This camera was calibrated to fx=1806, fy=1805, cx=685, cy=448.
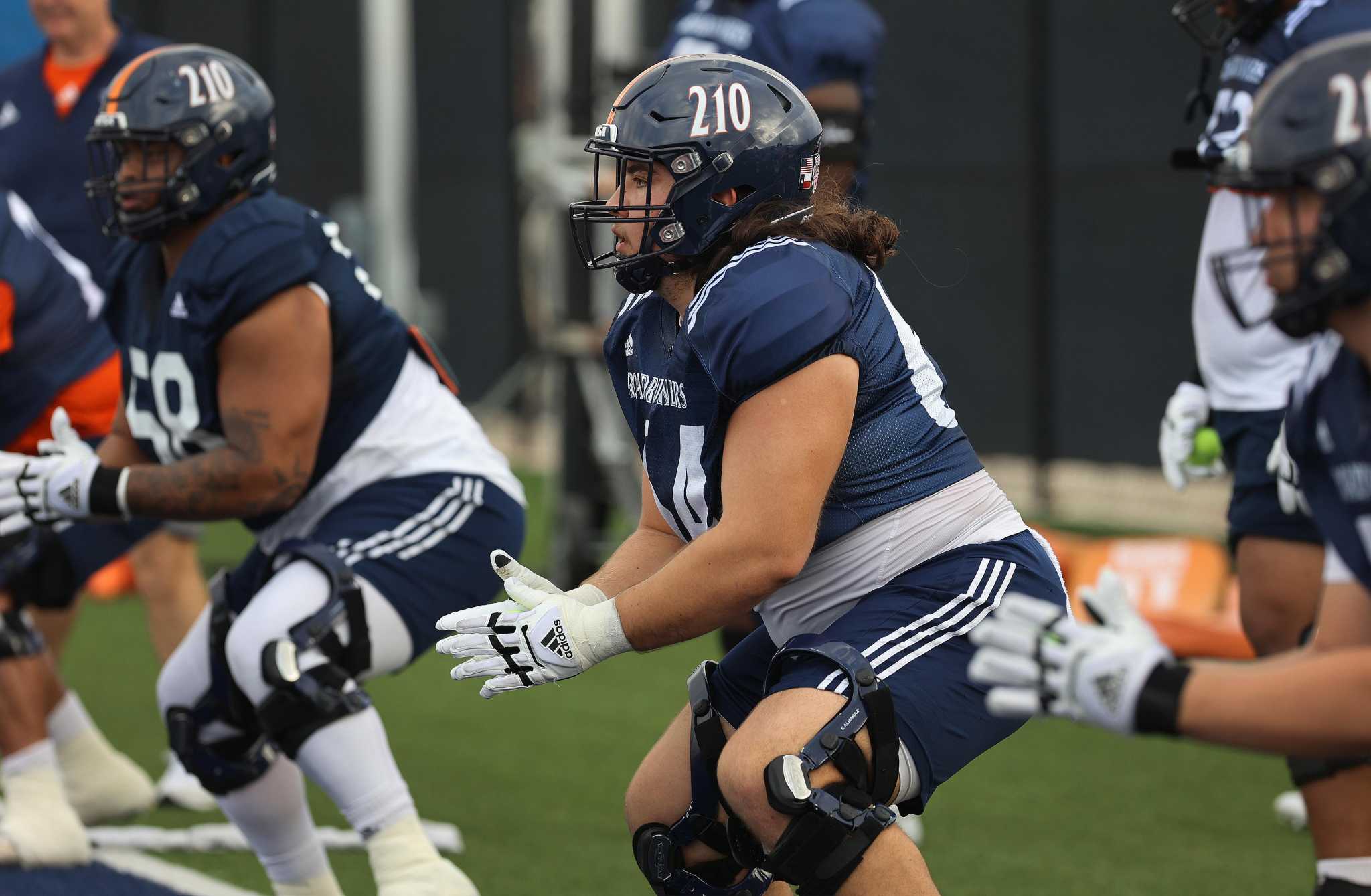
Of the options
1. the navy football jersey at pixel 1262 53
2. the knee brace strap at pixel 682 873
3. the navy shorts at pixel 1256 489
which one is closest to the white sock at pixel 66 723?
the knee brace strap at pixel 682 873

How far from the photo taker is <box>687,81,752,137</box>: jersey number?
9.96 feet

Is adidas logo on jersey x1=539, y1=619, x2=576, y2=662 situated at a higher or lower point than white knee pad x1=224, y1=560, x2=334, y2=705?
higher

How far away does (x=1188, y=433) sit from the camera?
4129mm

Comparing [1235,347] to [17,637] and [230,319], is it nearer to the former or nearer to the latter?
[230,319]

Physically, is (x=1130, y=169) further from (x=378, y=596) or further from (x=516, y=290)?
(x=378, y=596)

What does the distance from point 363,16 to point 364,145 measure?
971 mm

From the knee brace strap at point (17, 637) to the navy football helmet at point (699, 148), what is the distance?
7.15 feet

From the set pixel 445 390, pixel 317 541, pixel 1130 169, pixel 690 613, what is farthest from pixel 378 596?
pixel 1130 169

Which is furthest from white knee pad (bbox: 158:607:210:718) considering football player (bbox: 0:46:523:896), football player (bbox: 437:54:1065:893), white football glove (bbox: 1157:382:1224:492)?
white football glove (bbox: 1157:382:1224:492)

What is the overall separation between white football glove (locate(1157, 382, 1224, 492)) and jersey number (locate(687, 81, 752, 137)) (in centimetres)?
155

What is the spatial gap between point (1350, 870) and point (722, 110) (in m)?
1.88

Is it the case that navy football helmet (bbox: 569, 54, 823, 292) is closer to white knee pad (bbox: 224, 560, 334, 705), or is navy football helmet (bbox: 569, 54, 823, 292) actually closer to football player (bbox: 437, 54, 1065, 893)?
football player (bbox: 437, 54, 1065, 893)

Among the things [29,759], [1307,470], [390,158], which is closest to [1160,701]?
[1307,470]

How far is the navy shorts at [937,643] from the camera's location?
2.87m
